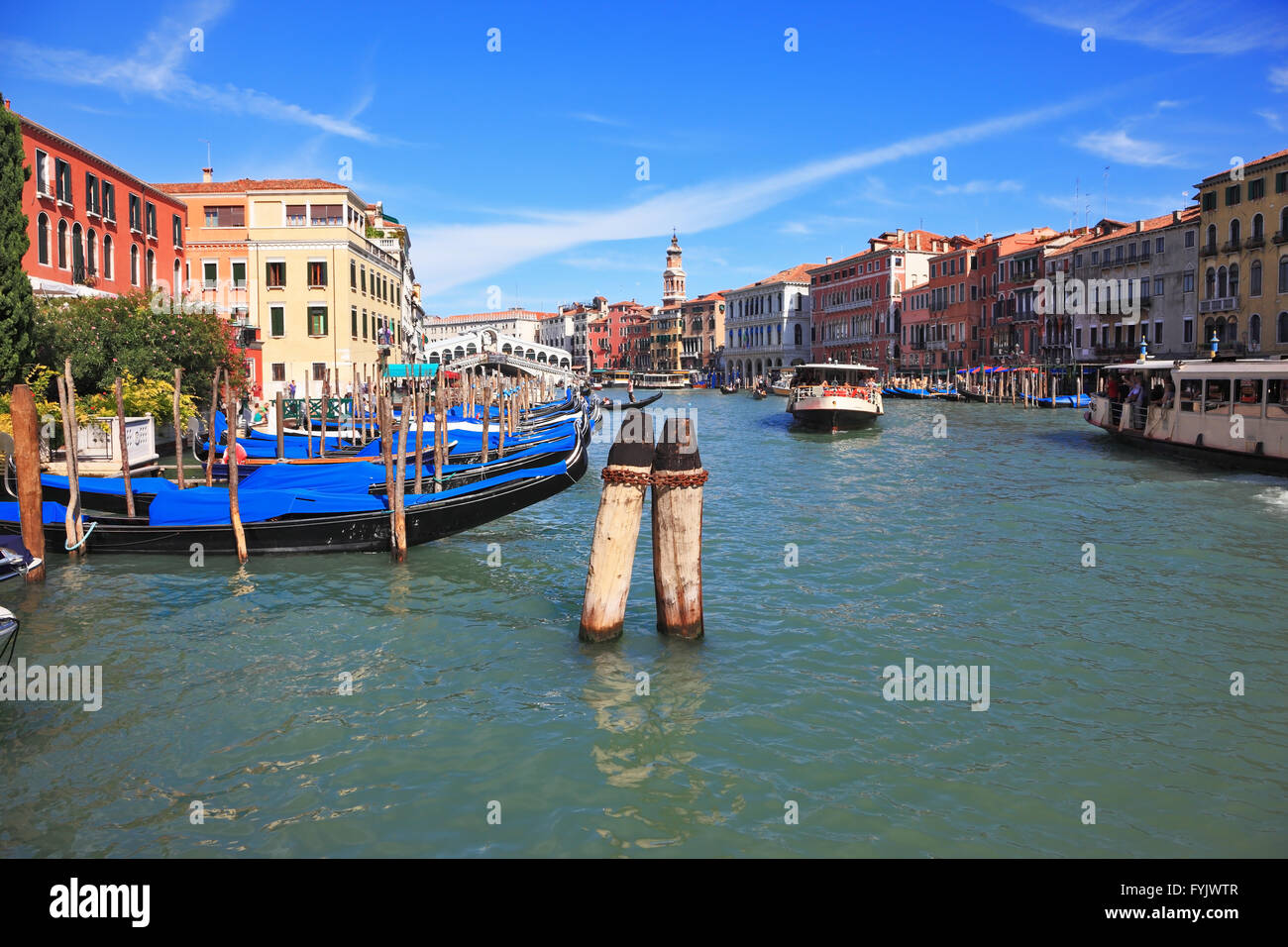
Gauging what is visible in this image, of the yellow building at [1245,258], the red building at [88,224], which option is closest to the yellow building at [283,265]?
the red building at [88,224]

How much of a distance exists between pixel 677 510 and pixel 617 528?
416 mm

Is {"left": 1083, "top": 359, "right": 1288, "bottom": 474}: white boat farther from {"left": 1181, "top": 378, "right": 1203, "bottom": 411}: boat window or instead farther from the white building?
the white building

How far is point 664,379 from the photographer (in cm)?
9156

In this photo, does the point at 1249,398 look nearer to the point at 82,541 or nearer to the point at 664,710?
the point at 664,710

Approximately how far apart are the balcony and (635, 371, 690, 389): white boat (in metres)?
55.6

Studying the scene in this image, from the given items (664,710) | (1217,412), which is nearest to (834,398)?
(1217,412)

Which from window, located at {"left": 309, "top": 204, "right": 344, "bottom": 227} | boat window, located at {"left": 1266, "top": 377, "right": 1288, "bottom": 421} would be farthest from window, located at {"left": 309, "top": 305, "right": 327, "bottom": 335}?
boat window, located at {"left": 1266, "top": 377, "right": 1288, "bottom": 421}

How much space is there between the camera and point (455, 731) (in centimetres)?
547

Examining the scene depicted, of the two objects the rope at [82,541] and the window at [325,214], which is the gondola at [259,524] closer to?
the rope at [82,541]

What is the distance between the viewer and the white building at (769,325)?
76125mm

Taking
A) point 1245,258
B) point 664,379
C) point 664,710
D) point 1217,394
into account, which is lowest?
point 664,710
